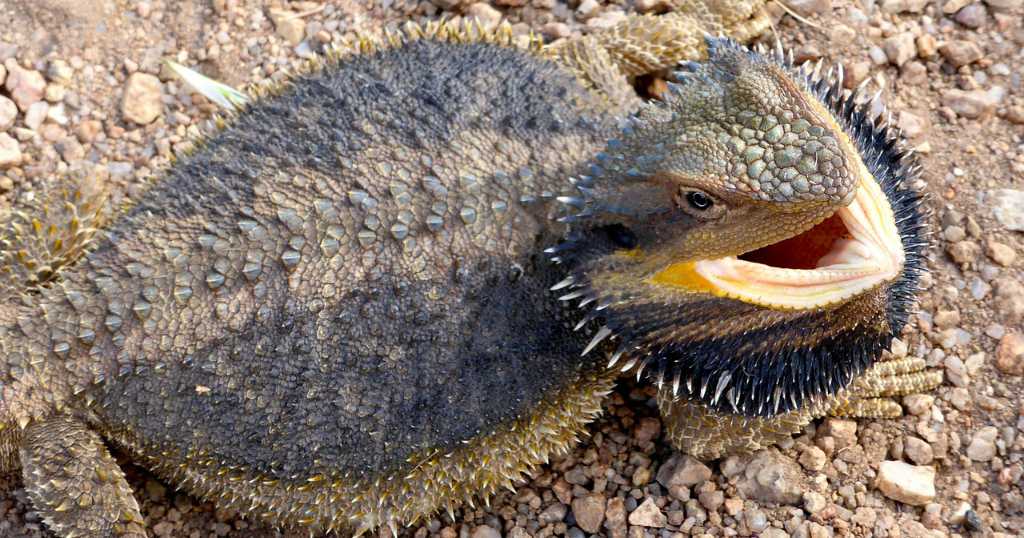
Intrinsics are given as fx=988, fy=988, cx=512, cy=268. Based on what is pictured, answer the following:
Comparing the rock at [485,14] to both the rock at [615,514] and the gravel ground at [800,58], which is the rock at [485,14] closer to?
the gravel ground at [800,58]

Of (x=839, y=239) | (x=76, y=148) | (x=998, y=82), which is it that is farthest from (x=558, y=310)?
(x=76, y=148)

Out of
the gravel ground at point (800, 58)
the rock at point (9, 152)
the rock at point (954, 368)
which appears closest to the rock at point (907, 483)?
the gravel ground at point (800, 58)

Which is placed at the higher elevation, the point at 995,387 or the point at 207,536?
the point at 995,387

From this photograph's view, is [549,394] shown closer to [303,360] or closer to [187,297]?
[303,360]

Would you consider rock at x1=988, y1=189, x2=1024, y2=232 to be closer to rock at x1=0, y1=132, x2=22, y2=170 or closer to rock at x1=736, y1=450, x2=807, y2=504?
rock at x1=736, y1=450, x2=807, y2=504

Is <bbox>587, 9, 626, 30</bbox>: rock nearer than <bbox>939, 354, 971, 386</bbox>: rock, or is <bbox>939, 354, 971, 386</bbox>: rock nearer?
<bbox>939, 354, 971, 386</bbox>: rock

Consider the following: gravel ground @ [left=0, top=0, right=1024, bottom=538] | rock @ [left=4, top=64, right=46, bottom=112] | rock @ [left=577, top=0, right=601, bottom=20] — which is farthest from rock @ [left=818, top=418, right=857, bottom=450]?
rock @ [left=4, top=64, right=46, bottom=112]
